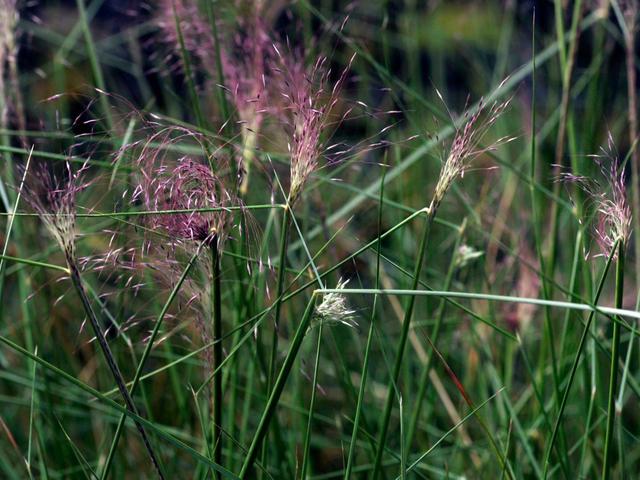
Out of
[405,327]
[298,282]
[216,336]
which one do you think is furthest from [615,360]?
[298,282]

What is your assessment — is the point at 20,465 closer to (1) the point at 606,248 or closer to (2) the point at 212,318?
(2) the point at 212,318

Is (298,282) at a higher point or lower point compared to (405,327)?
lower

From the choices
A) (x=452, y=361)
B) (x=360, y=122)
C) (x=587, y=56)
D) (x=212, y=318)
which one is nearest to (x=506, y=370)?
(x=452, y=361)

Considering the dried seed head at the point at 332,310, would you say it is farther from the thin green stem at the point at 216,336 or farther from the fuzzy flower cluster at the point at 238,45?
the fuzzy flower cluster at the point at 238,45

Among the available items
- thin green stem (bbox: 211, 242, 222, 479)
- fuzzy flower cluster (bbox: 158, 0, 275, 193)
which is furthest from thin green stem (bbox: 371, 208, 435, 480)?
fuzzy flower cluster (bbox: 158, 0, 275, 193)

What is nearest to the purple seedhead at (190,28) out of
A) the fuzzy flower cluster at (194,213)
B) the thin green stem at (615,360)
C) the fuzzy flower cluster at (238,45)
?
the fuzzy flower cluster at (238,45)

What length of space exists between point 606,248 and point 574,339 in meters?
0.67

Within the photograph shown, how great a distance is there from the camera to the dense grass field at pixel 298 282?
2.43 feet

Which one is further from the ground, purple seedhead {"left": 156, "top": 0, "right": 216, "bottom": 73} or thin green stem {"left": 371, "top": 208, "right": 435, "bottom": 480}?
purple seedhead {"left": 156, "top": 0, "right": 216, "bottom": 73}

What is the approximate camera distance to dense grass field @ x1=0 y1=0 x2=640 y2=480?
739 millimetres

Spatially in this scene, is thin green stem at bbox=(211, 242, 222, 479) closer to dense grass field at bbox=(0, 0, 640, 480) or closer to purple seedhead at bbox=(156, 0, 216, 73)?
dense grass field at bbox=(0, 0, 640, 480)

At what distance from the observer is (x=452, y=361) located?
1.70 m

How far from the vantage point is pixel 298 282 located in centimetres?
128

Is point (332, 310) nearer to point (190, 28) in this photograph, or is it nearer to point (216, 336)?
point (216, 336)
